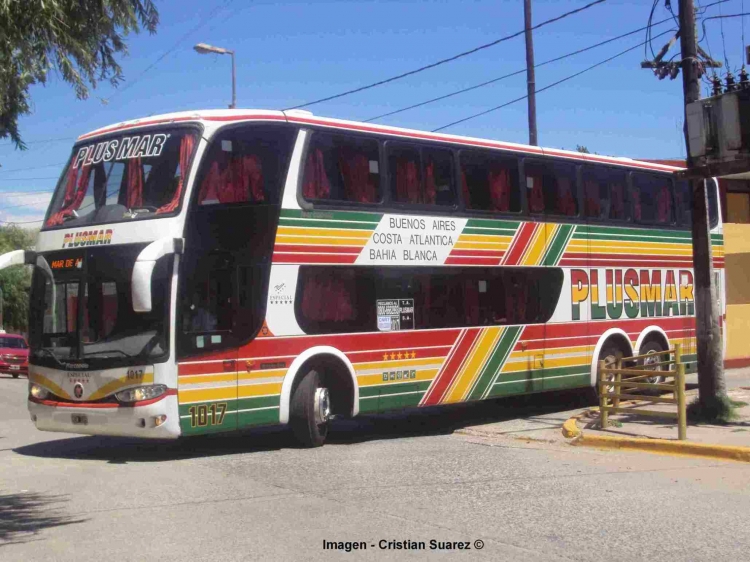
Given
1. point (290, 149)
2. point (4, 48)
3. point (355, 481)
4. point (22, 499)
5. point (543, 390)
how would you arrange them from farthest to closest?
1. point (543, 390)
2. point (290, 149)
3. point (355, 481)
4. point (22, 499)
5. point (4, 48)

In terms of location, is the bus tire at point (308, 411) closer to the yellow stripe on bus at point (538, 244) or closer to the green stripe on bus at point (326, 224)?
the green stripe on bus at point (326, 224)

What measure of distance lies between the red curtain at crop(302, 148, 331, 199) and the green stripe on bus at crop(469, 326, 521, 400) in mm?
4112

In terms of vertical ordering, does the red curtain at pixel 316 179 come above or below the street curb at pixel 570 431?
above

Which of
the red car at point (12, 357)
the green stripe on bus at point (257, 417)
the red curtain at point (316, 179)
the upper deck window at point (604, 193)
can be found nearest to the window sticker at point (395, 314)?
the red curtain at point (316, 179)

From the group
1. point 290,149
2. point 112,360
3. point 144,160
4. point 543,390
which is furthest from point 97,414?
point 543,390

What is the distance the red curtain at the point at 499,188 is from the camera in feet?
50.3

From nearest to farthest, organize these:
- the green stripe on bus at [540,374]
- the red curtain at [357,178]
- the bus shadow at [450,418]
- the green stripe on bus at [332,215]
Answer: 1. the green stripe on bus at [332,215]
2. the red curtain at [357,178]
3. the bus shadow at [450,418]
4. the green stripe on bus at [540,374]

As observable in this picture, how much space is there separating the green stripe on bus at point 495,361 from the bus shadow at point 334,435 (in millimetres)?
725

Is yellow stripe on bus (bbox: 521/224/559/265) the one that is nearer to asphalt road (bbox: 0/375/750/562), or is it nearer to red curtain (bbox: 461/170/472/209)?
red curtain (bbox: 461/170/472/209)

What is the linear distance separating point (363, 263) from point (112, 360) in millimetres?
3791

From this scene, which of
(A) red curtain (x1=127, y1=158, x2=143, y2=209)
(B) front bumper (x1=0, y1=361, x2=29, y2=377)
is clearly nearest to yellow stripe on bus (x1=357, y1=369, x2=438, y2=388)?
(A) red curtain (x1=127, y1=158, x2=143, y2=209)

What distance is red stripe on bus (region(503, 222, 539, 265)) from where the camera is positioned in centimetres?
1556

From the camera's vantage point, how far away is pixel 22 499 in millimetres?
9328

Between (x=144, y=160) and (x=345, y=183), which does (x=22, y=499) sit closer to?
(x=144, y=160)
